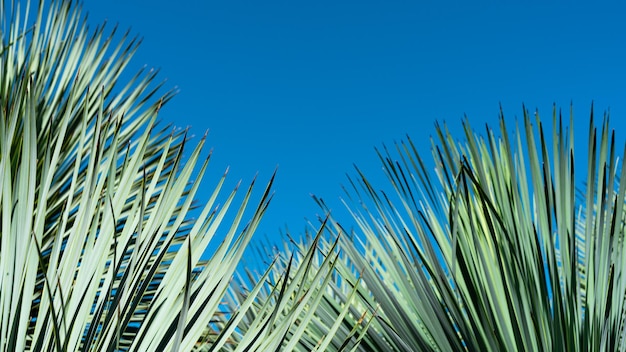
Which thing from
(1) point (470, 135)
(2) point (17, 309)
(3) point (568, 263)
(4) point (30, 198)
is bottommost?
(2) point (17, 309)

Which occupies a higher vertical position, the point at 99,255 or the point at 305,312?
the point at 305,312

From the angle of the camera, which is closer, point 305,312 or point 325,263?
point 325,263

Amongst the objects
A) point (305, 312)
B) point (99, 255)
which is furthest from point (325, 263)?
point (305, 312)

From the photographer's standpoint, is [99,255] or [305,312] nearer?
[99,255]

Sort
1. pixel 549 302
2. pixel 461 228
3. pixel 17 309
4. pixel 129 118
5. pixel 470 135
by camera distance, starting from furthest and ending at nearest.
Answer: pixel 129 118, pixel 470 135, pixel 461 228, pixel 549 302, pixel 17 309

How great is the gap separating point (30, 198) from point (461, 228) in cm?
72

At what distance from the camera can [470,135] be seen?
1.24m

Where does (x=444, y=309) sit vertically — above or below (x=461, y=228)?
below

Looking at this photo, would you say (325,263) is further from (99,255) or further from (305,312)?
(305,312)

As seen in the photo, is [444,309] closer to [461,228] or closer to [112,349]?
[461,228]

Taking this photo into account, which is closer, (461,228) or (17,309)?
(17,309)

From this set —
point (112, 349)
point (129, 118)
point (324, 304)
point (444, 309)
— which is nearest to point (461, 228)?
point (444, 309)

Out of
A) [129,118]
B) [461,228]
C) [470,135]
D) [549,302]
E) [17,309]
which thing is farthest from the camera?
[129,118]

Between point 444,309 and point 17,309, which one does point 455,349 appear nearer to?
point 444,309
